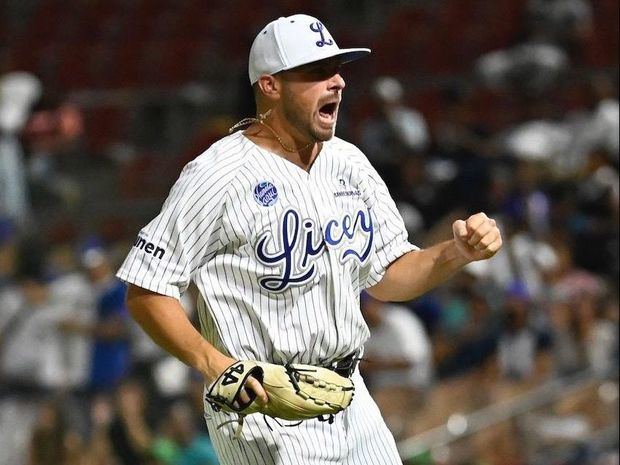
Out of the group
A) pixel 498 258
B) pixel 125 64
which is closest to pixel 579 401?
pixel 498 258

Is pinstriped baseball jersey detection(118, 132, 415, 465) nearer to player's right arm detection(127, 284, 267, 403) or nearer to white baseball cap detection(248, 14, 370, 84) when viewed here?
player's right arm detection(127, 284, 267, 403)

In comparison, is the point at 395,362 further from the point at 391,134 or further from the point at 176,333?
the point at 176,333

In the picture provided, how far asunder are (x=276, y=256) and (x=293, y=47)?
594 mm

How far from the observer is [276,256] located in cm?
381

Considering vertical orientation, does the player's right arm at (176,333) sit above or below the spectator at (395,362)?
above

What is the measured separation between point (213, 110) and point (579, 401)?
629 cm

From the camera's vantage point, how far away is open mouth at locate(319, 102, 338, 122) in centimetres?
388

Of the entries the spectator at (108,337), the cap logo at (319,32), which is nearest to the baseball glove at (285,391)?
the cap logo at (319,32)

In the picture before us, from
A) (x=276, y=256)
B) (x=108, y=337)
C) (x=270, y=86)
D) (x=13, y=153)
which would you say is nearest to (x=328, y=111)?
(x=270, y=86)

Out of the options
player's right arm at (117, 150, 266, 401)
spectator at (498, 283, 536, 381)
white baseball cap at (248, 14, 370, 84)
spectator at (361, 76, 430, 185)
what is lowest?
spectator at (498, 283, 536, 381)

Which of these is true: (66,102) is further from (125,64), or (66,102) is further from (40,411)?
(40,411)

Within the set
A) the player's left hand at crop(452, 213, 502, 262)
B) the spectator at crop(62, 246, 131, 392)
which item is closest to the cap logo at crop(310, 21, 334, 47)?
the player's left hand at crop(452, 213, 502, 262)

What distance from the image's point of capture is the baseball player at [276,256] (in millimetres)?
3799

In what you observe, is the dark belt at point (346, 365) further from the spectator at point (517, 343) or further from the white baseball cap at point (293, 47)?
the spectator at point (517, 343)
